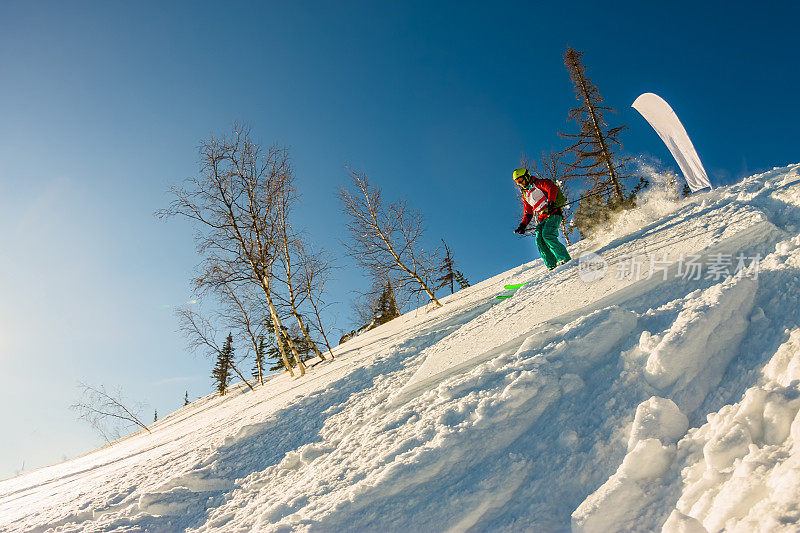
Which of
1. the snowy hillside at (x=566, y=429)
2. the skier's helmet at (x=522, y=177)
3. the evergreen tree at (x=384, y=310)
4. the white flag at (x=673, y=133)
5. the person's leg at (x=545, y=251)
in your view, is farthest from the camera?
the evergreen tree at (x=384, y=310)

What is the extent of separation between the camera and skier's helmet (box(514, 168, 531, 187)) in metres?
8.08

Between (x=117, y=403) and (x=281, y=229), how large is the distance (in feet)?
46.3

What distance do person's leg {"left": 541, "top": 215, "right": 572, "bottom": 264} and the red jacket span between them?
0.17 m

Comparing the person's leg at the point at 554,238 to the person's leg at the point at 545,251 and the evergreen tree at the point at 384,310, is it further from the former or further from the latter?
the evergreen tree at the point at 384,310

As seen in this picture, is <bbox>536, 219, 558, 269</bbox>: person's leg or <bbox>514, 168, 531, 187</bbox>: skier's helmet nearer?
<bbox>514, 168, 531, 187</bbox>: skier's helmet

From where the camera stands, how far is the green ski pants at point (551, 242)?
811 cm

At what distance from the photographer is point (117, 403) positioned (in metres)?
19.6

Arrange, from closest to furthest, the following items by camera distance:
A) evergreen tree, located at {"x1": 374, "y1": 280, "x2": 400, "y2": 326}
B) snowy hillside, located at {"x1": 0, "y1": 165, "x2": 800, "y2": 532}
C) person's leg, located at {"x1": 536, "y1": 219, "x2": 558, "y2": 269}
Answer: snowy hillside, located at {"x1": 0, "y1": 165, "x2": 800, "y2": 532} → person's leg, located at {"x1": 536, "y1": 219, "x2": 558, "y2": 269} → evergreen tree, located at {"x1": 374, "y1": 280, "x2": 400, "y2": 326}

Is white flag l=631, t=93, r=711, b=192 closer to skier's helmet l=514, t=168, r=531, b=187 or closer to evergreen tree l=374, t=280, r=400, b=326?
skier's helmet l=514, t=168, r=531, b=187

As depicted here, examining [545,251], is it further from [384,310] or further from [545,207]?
[384,310]

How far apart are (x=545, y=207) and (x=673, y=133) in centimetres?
566

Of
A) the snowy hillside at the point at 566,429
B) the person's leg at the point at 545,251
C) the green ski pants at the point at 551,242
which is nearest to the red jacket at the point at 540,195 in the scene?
the green ski pants at the point at 551,242

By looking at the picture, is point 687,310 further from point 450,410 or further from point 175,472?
point 175,472

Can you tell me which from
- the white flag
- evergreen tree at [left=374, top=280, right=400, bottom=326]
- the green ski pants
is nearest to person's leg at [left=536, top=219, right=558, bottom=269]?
the green ski pants
